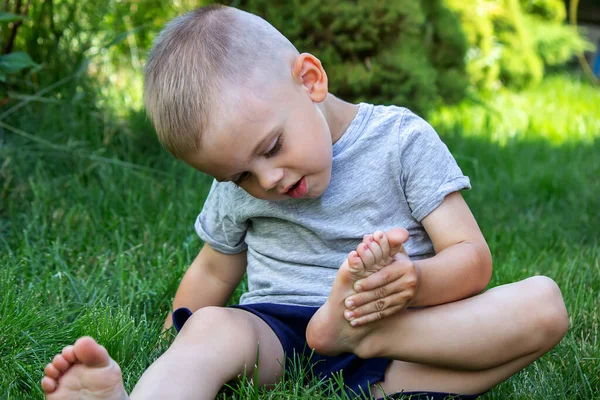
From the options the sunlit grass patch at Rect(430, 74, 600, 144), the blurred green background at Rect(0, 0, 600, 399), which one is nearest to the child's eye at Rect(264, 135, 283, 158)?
the blurred green background at Rect(0, 0, 600, 399)

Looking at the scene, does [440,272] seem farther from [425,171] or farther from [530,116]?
[530,116]

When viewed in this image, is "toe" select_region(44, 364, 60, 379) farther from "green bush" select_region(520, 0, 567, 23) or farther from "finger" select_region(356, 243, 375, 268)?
"green bush" select_region(520, 0, 567, 23)

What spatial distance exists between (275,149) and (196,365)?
0.46 m

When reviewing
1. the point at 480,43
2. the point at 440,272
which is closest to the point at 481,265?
the point at 440,272

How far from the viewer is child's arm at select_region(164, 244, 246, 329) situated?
6.55 ft

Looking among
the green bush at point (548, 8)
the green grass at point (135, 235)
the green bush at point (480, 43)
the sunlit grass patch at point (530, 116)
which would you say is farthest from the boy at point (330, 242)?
the green bush at point (548, 8)

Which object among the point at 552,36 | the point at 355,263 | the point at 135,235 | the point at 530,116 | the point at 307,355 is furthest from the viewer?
the point at 552,36

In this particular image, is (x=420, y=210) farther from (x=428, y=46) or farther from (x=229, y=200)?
(x=428, y=46)

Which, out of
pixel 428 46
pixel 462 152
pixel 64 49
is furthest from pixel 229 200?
pixel 428 46

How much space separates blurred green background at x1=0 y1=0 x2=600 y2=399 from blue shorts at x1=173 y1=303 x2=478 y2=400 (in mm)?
55

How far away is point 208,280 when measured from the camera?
2.01 m

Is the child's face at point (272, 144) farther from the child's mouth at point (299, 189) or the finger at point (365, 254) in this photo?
the finger at point (365, 254)

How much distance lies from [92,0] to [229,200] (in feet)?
5.98

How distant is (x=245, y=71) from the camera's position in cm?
156
